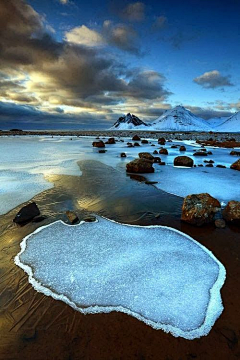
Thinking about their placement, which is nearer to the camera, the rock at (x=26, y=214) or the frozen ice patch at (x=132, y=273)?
the frozen ice patch at (x=132, y=273)

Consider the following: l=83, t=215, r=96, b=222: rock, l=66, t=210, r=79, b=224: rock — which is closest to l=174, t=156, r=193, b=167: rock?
l=83, t=215, r=96, b=222: rock

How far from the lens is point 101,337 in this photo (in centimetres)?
237

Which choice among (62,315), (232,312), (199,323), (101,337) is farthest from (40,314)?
(232,312)

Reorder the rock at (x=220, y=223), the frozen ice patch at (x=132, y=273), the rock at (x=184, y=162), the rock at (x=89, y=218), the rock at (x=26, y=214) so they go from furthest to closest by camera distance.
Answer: the rock at (x=184, y=162), the rock at (x=89, y=218), the rock at (x=26, y=214), the rock at (x=220, y=223), the frozen ice patch at (x=132, y=273)

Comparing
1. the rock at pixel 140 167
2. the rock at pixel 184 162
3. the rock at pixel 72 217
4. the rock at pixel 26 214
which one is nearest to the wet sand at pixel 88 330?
the rock at pixel 26 214

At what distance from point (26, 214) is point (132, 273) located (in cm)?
328

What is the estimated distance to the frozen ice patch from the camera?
107 inches

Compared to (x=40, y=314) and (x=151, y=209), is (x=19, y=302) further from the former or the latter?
(x=151, y=209)

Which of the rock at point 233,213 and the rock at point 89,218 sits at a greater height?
the rock at point 233,213

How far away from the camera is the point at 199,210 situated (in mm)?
5188

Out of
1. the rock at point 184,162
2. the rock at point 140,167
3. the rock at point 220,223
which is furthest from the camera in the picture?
the rock at point 184,162

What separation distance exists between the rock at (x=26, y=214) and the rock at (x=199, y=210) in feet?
12.8

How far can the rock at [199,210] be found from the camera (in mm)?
5141

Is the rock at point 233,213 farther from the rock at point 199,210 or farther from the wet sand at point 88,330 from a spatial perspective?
the wet sand at point 88,330
